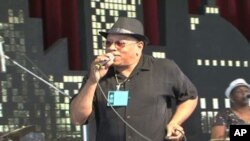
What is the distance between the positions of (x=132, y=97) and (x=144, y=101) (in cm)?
5

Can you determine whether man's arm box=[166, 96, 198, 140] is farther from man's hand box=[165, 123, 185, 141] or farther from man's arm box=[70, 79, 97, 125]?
man's arm box=[70, 79, 97, 125]

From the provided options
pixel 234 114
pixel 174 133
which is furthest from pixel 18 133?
pixel 174 133

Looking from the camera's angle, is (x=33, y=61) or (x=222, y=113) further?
Result: (x=33, y=61)

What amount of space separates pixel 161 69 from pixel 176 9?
8.97 ft

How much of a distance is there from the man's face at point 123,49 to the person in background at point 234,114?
1467mm

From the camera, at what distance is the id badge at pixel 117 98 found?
215cm

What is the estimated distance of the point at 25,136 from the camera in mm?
4059

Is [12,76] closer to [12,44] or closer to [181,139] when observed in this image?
[12,44]

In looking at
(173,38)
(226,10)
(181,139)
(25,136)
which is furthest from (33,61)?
(181,139)

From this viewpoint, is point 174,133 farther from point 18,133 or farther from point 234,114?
point 18,133

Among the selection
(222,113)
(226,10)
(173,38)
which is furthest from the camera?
(226,10)

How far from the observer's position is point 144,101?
220 centimetres

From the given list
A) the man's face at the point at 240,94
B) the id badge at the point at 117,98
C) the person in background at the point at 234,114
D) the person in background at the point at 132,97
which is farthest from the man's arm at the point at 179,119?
the man's face at the point at 240,94

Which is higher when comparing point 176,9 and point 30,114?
point 176,9
